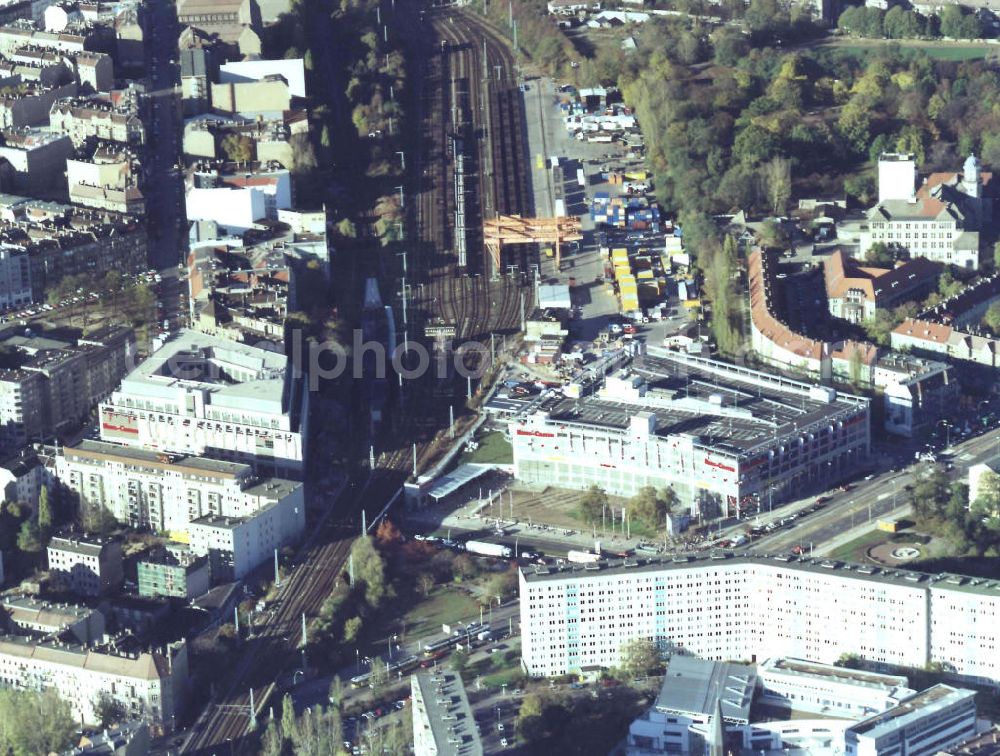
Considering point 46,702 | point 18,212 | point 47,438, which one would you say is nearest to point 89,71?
point 18,212

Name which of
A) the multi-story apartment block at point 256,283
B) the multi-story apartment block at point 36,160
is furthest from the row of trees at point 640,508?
the multi-story apartment block at point 36,160

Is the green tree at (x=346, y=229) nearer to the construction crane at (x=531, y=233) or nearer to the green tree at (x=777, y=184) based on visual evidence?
the construction crane at (x=531, y=233)

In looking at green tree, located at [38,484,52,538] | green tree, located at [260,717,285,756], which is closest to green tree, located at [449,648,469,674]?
green tree, located at [260,717,285,756]

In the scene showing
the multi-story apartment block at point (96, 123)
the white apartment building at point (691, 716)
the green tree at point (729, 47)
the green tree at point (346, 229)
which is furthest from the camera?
the green tree at point (729, 47)

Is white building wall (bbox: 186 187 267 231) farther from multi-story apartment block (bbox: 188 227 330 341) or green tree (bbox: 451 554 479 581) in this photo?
green tree (bbox: 451 554 479 581)

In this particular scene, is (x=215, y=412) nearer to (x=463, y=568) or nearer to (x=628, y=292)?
(x=463, y=568)

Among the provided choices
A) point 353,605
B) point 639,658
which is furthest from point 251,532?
point 639,658

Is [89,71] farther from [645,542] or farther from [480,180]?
[645,542]

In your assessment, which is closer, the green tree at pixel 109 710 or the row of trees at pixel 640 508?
the green tree at pixel 109 710
